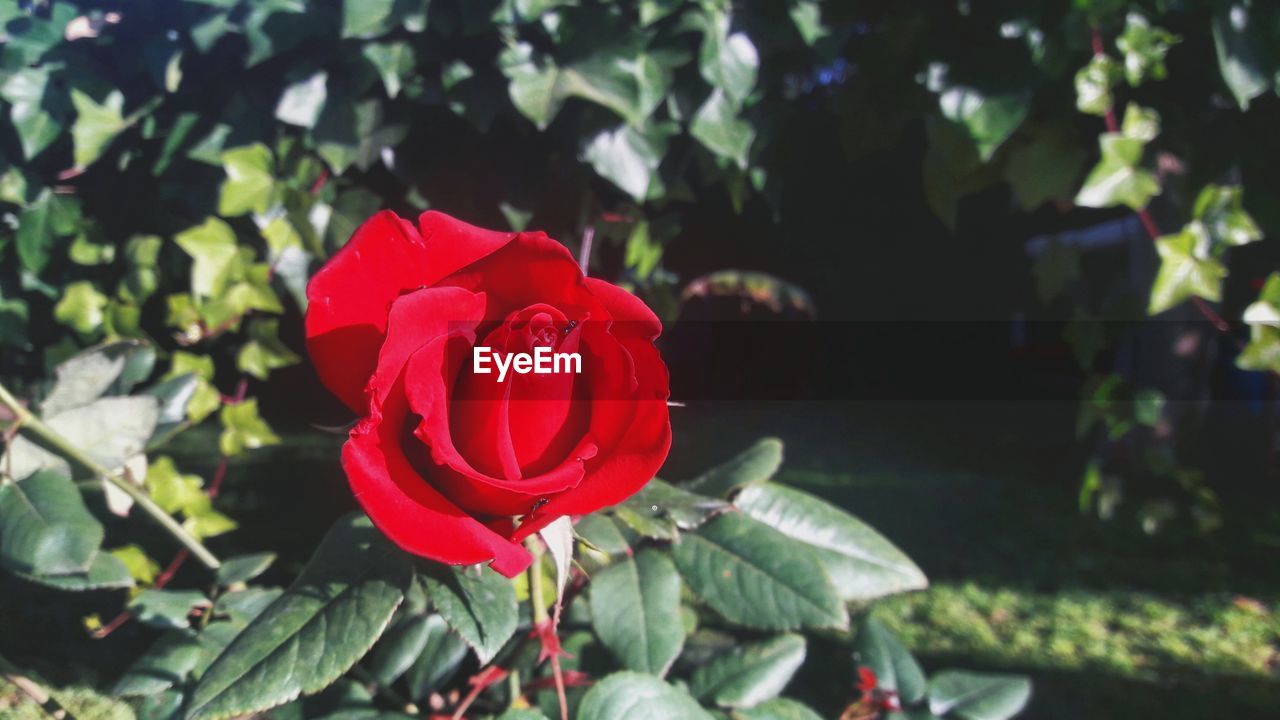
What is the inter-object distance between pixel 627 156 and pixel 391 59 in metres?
0.28

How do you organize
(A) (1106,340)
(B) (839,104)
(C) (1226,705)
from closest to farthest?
(B) (839,104) < (A) (1106,340) < (C) (1226,705)

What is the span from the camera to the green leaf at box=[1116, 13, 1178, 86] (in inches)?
38.8

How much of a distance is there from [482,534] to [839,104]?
896 millimetres

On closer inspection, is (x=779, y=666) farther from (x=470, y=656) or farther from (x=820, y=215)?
(x=820, y=215)

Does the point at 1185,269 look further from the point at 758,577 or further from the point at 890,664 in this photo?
the point at 758,577

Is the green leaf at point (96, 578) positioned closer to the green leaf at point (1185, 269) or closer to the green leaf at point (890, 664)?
the green leaf at point (890, 664)

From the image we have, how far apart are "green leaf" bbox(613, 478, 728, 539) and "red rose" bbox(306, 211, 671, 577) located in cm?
13

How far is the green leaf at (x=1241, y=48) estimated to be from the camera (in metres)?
0.92

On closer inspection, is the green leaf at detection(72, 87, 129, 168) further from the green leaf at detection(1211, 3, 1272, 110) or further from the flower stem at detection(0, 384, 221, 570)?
the green leaf at detection(1211, 3, 1272, 110)

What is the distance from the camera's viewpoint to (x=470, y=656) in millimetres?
680

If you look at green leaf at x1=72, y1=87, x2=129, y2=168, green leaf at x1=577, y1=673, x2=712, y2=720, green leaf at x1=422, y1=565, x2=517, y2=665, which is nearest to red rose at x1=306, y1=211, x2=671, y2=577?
green leaf at x1=422, y1=565, x2=517, y2=665

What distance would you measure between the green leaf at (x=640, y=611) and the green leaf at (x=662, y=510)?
12cm

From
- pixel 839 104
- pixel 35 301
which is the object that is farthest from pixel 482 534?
pixel 35 301

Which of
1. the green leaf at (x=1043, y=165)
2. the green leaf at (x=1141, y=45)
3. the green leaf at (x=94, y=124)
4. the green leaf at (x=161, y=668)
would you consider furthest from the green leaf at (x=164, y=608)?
the green leaf at (x=1141, y=45)
